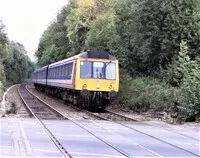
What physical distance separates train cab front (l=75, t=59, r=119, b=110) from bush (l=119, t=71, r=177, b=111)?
148cm

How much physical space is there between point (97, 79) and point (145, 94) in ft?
8.82

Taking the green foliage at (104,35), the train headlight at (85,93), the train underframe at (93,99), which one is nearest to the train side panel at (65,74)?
the train underframe at (93,99)

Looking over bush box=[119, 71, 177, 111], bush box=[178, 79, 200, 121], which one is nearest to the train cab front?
bush box=[119, 71, 177, 111]

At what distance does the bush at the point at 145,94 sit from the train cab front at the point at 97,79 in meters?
1.48

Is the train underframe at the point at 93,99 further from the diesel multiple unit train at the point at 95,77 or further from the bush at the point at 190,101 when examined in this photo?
the bush at the point at 190,101

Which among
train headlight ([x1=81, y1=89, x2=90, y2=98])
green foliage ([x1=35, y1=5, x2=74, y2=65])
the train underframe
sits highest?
green foliage ([x1=35, y1=5, x2=74, y2=65])

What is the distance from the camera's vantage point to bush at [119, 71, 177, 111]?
68.8 ft

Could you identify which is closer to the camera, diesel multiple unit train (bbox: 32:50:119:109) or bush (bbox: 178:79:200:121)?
Answer: bush (bbox: 178:79:200:121)

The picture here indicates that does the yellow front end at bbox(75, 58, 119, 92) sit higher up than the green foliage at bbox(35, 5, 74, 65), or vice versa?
the green foliage at bbox(35, 5, 74, 65)

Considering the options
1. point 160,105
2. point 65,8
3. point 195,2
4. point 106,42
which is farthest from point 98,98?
point 65,8

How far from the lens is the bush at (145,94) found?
2097 cm

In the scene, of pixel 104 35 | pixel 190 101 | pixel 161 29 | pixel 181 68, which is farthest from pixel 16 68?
pixel 190 101

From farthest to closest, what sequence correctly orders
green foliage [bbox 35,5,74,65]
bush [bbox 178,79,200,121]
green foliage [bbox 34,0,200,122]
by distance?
green foliage [bbox 35,5,74,65], green foliage [bbox 34,0,200,122], bush [bbox 178,79,200,121]

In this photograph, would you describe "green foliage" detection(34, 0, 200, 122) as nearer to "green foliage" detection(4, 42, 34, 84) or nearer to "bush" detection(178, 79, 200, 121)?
"bush" detection(178, 79, 200, 121)
